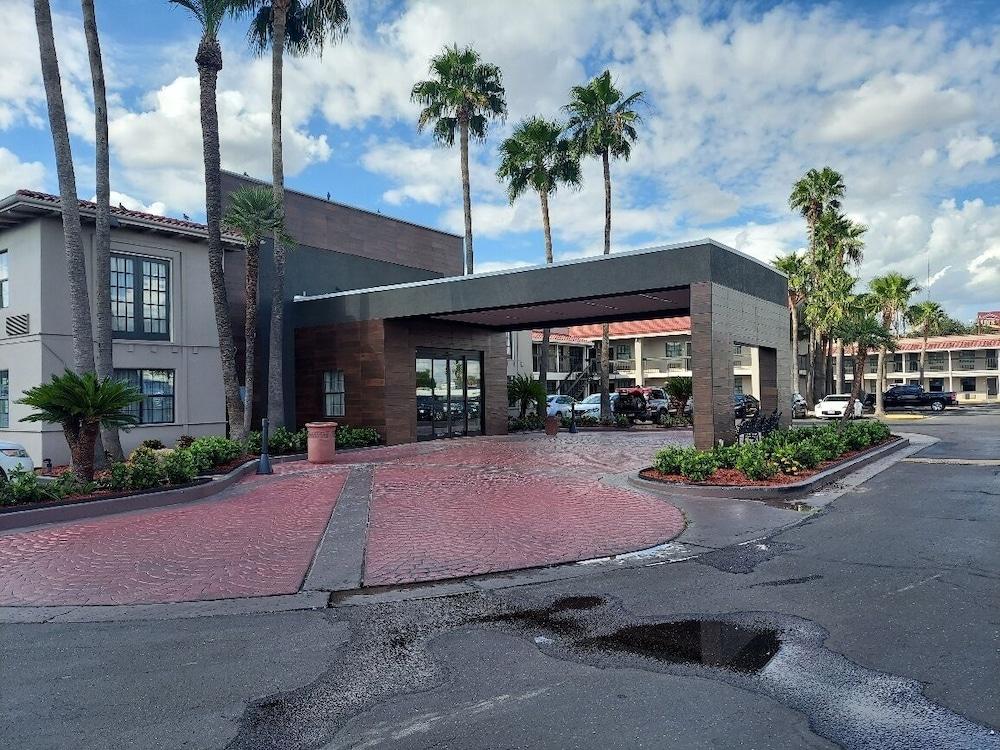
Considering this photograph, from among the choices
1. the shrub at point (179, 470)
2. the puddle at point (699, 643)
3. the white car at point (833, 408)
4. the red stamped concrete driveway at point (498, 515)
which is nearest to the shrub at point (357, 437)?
the red stamped concrete driveway at point (498, 515)

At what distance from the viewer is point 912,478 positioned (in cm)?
1375

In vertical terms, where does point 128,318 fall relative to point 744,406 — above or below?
above

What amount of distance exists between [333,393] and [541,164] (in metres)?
15.5

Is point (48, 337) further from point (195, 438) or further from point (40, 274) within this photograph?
point (195, 438)

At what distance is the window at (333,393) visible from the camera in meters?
22.2

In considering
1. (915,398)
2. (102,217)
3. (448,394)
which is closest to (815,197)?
(915,398)

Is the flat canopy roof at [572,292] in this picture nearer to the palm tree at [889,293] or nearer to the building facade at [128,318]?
the building facade at [128,318]

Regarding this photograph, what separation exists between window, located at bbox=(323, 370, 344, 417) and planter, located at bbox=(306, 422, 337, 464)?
4.57 meters

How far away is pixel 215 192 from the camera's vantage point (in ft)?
57.1

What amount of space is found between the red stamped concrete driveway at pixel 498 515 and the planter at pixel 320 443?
127 cm

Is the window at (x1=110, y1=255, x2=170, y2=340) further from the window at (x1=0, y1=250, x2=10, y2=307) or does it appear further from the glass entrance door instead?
the glass entrance door

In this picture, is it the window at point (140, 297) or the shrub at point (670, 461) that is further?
the window at point (140, 297)

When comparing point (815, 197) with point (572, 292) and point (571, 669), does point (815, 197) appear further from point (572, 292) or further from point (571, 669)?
point (571, 669)

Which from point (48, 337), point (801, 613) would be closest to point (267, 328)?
point (48, 337)
